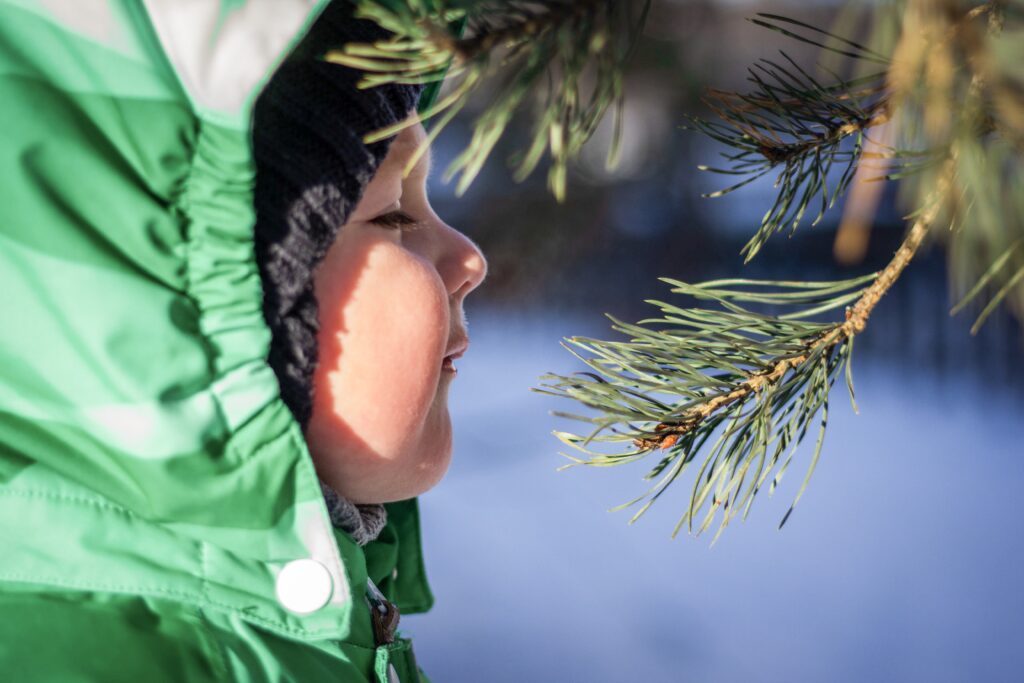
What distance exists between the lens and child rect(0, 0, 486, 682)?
0.42 meters

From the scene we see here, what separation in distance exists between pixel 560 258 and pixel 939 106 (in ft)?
8.41

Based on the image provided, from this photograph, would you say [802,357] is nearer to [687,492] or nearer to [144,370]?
[144,370]

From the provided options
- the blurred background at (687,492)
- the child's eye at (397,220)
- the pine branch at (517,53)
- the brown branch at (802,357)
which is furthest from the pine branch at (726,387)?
the blurred background at (687,492)

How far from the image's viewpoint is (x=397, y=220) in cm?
56

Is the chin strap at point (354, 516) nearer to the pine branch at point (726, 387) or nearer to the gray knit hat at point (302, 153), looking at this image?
the gray knit hat at point (302, 153)

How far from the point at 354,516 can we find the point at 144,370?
16 centimetres

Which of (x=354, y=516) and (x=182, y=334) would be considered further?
(x=354, y=516)

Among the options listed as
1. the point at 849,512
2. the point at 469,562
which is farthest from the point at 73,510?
the point at 849,512

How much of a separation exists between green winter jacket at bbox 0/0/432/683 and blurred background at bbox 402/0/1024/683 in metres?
0.50

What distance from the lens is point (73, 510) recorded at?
18.2 inches

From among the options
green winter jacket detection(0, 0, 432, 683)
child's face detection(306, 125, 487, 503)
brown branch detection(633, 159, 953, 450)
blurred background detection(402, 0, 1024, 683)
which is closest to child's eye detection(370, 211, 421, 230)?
child's face detection(306, 125, 487, 503)

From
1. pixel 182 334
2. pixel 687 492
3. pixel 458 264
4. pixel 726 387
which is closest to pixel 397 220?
pixel 458 264

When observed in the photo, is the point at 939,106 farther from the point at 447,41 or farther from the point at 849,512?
the point at 849,512

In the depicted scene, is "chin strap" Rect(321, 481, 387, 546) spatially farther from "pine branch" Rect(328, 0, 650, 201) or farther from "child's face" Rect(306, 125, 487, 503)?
"pine branch" Rect(328, 0, 650, 201)
